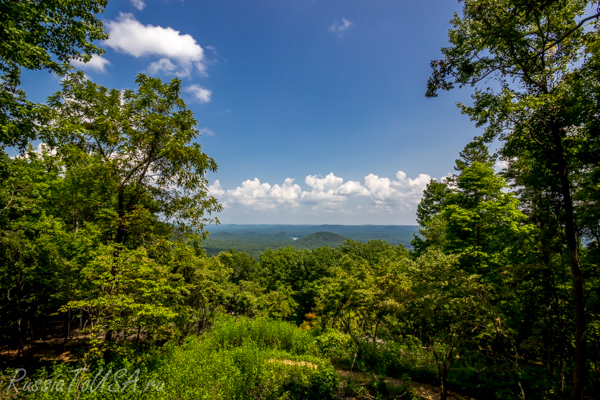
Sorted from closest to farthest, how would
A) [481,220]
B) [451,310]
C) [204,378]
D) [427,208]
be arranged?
[451,310]
[204,378]
[481,220]
[427,208]

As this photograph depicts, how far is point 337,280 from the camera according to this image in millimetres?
12109

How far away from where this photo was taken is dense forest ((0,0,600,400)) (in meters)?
5.28

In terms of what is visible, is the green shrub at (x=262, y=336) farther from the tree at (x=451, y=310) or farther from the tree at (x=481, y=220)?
the tree at (x=481, y=220)

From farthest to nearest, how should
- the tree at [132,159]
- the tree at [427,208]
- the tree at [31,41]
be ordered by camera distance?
1. the tree at [427,208]
2. the tree at [132,159]
3. the tree at [31,41]

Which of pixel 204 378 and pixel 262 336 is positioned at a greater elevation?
pixel 204 378

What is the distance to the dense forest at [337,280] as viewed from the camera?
17.3 feet

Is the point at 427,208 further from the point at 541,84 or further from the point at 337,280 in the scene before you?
the point at 541,84

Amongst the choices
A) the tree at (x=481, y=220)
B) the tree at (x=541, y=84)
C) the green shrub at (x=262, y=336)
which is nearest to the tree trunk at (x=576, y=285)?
the tree at (x=541, y=84)

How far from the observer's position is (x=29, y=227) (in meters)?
11.1

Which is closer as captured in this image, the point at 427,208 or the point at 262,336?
the point at 262,336

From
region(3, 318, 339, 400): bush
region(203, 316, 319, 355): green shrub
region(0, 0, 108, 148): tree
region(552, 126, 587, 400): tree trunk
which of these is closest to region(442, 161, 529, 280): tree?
region(552, 126, 587, 400): tree trunk

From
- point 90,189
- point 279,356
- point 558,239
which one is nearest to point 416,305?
point 558,239

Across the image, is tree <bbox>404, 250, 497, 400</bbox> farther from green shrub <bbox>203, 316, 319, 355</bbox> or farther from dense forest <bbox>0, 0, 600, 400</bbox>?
green shrub <bbox>203, 316, 319, 355</bbox>

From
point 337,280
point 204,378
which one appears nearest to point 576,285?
point 337,280
